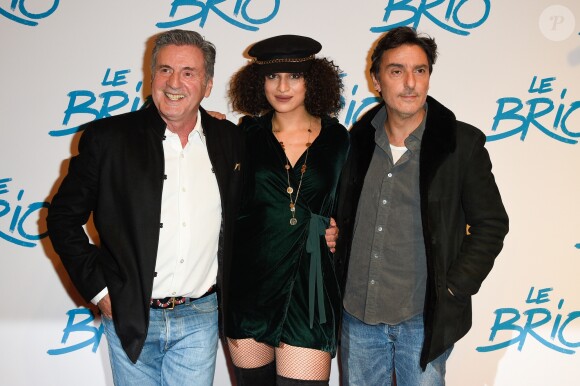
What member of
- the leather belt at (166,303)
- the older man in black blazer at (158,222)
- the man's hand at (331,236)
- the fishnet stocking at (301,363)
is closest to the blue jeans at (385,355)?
the fishnet stocking at (301,363)

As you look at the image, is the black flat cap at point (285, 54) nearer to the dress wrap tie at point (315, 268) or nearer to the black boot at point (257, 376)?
the dress wrap tie at point (315, 268)

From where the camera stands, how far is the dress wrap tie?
7.97 ft

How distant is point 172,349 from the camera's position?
2.27 meters

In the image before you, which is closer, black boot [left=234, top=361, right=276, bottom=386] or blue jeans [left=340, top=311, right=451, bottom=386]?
blue jeans [left=340, top=311, right=451, bottom=386]

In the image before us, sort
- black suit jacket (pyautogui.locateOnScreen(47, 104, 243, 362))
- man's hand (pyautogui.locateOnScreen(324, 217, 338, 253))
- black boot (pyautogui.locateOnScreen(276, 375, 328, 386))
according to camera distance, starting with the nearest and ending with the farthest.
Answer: black suit jacket (pyautogui.locateOnScreen(47, 104, 243, 362)) → black boot (pyautogui.locateOnScreen(276, 375, 328, 386)) → man's hand (pyautogui.locateOnScreen(324, 217, 338, 253))

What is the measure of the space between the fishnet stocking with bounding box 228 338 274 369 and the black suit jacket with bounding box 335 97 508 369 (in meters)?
0.68

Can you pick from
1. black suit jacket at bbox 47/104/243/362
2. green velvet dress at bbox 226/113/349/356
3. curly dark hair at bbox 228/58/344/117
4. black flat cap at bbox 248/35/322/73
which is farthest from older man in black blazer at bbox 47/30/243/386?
curly dark hair at bbox 228/58/344/117

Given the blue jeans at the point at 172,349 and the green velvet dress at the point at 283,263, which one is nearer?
the blue jeans at the point at 172,349

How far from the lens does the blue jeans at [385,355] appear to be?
232 cm

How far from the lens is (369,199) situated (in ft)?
7.86

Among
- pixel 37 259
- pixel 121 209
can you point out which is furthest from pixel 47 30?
pixel 121 209

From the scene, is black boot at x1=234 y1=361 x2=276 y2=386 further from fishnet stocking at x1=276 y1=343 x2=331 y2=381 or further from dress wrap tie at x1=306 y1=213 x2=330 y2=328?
dress wrap tie at x1=306 y1=213 x2=330 y2=328

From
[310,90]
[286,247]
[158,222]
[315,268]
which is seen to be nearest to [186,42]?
[310,90]

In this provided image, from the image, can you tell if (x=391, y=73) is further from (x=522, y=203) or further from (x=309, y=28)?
(x=522, y=203)
